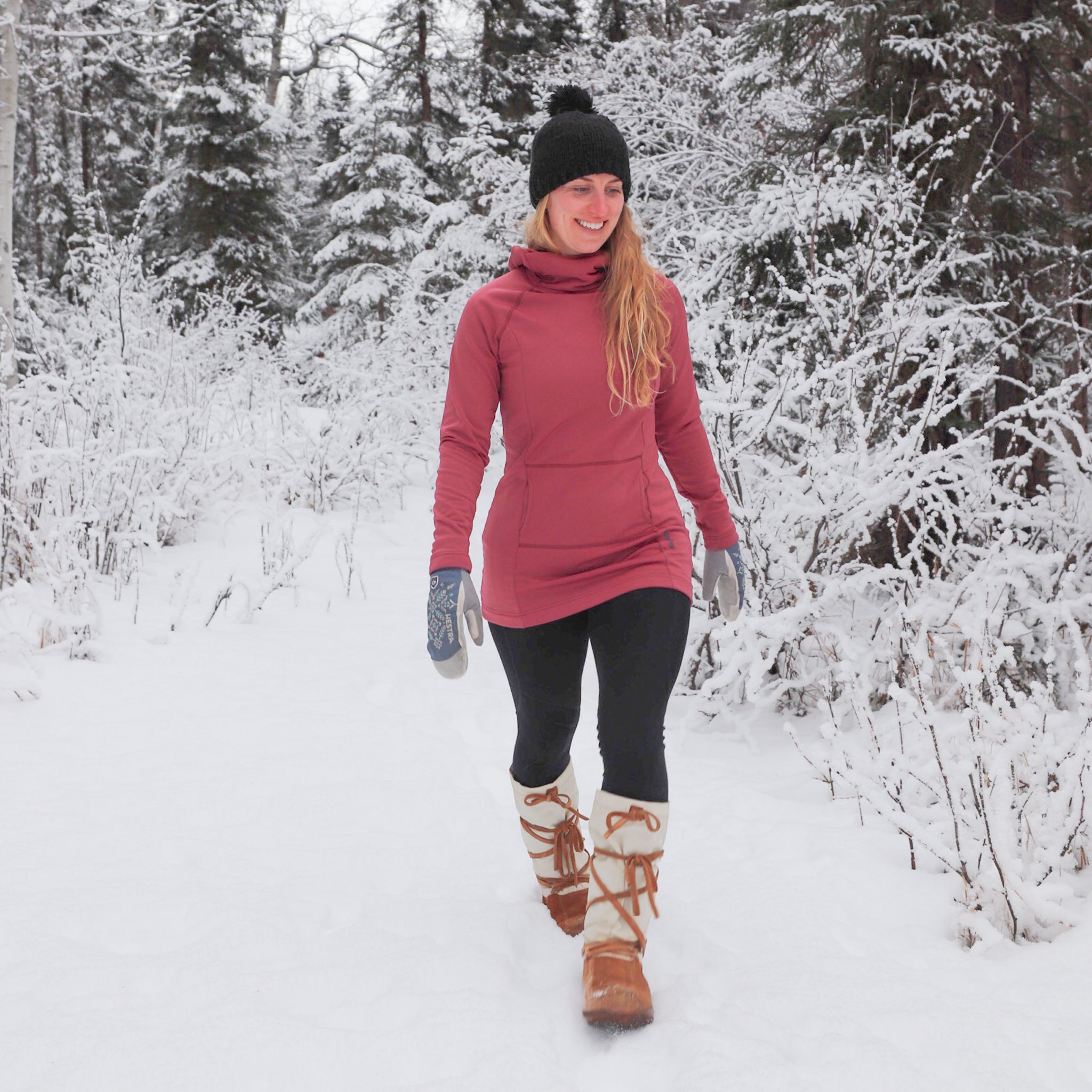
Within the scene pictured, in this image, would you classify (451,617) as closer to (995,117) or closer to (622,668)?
(622,668)

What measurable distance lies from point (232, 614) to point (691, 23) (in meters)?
8.58

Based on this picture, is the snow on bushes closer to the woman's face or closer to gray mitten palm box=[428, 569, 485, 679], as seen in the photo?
gray mitten palm box=[428, 569, 485, 679]

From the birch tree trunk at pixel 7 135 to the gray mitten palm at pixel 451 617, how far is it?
4.94 m

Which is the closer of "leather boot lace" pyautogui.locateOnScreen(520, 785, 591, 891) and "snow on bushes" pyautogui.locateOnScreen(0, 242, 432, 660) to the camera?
"leather boot lace" pyautogui.locateOnScreen(520, 785, 591, 891)

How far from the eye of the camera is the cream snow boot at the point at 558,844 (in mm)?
2016

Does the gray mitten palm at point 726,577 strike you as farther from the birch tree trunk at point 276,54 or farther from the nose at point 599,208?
the birch tree trunk at point 276,54

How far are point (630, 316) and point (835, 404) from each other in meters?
1.99

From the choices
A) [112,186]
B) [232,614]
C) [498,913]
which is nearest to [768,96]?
[232,614]

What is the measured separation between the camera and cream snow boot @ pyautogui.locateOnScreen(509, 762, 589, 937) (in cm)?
202

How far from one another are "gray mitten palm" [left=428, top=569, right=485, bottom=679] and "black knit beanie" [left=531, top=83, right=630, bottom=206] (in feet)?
2.81

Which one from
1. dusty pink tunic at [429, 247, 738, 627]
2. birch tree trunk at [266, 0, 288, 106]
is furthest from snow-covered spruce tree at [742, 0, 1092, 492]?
birch tree trunk at [266, 0, 288, 106]

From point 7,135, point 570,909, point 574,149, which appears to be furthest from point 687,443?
point 7,135

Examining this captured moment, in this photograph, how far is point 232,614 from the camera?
4484 millimetres

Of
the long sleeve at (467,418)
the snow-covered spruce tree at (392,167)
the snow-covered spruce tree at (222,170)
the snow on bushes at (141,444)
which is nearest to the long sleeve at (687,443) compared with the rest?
the long sleeve at (467,418)
